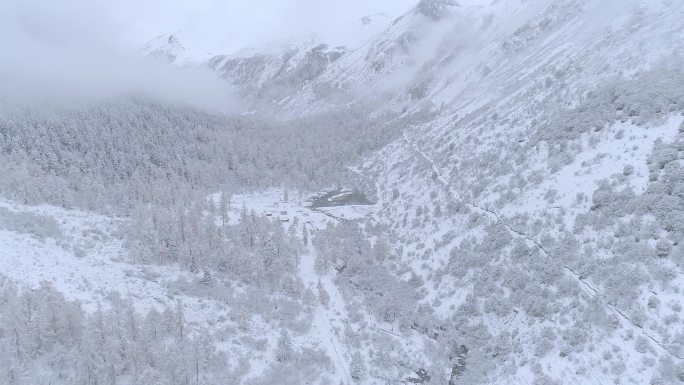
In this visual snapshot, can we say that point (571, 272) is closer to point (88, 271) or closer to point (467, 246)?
point (467, 246)

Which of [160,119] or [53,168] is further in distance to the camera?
[160,119]

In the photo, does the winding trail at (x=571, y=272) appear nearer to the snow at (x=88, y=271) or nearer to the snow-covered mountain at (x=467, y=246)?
the snow-covered mountain at (x=467, y=246)

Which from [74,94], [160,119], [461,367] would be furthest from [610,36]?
[74,94]

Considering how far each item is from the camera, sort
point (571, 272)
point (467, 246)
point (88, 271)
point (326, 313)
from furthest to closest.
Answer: point (467, 246) < point (326, 313) < point (88, 271) < point (571, 272)

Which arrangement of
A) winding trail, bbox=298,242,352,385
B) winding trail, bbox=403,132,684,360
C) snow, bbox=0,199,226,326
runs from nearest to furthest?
winding trail, bbox=403,132,684,360 < winding trail, bbox=298,242,352,385 < snow, bbox=0,199,226,326

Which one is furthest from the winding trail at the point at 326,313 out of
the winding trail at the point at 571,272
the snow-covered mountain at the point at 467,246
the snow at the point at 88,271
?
the winding trail at the point at 571,272

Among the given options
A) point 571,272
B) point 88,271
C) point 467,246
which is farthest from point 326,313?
point 88,271

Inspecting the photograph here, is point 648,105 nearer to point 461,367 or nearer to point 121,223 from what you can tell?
point 461,367

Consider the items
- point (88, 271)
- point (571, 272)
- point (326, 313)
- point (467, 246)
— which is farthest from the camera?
point (467, 246)

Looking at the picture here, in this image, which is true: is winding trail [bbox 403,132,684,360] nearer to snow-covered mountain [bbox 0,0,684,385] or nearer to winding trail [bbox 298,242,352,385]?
snow-covered mountain [bbox 0,0,684,385]

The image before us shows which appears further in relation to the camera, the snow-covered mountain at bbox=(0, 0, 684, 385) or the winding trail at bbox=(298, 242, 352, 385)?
the winding trail at bbox=(298, 242, 352, 385)

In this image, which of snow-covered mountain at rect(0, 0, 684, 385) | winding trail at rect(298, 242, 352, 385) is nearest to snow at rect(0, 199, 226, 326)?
snow-covered mountain at rect(0, 0, 684, 385)
